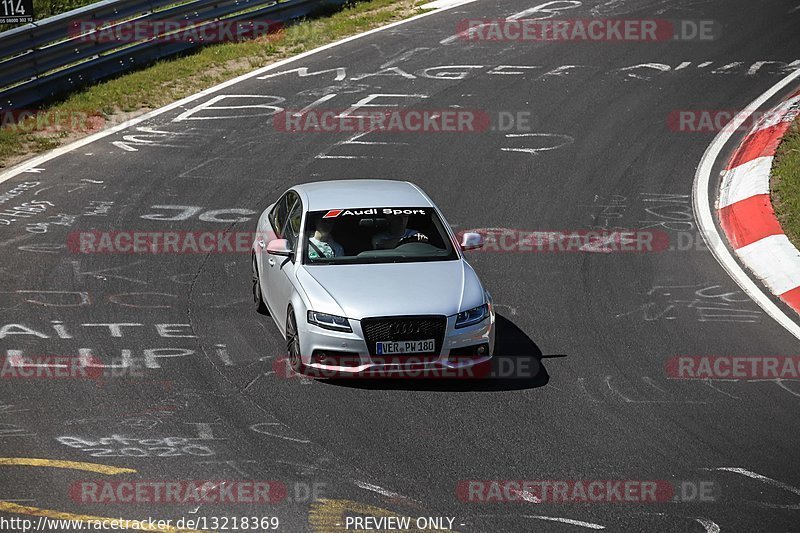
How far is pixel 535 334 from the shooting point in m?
10.6

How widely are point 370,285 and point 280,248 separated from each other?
3.74ft

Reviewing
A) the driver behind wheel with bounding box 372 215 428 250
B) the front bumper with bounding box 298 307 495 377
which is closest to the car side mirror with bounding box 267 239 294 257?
the driver behind wheel with bounding box 372 215 428 250

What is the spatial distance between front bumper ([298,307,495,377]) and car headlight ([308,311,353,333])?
0.12ft

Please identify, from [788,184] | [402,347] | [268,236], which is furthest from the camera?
[788,184]

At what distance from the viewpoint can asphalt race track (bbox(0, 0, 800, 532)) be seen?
759 centimetres

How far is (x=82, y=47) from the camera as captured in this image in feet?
58.9

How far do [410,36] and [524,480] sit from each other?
604 inches

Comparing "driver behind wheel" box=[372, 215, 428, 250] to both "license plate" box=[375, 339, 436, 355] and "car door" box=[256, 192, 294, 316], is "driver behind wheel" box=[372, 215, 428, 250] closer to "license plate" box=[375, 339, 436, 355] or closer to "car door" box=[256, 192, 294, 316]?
"car door" box=[256, 192, 294, 316]

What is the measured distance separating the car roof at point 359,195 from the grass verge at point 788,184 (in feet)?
15.6

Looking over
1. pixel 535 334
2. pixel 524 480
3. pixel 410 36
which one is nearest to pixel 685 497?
pixel 524 480

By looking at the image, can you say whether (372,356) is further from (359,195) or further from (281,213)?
(281,213)

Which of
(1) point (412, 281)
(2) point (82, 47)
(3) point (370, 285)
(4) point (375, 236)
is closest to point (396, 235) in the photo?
(4) point (375, 236)

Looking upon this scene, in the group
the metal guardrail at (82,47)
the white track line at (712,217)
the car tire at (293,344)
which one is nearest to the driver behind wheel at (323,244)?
the car tire at (293,344)

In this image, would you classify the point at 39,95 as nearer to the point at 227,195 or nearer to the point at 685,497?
the point at 227,195
